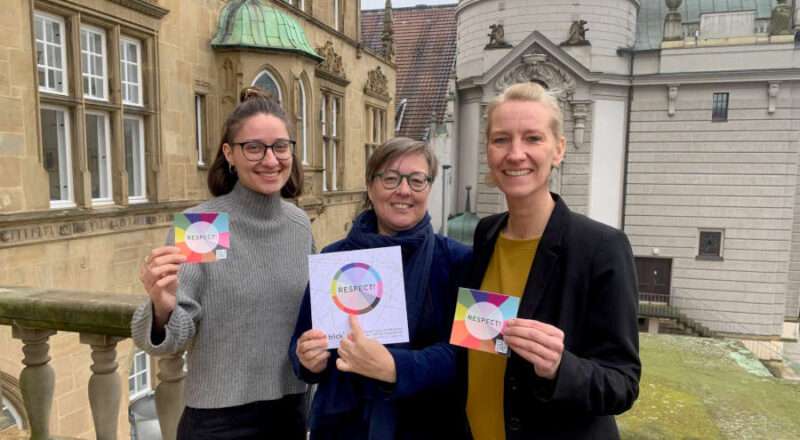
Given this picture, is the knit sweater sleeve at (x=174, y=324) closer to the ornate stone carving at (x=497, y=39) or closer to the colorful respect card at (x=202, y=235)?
the colorful respect card at (x=202, y=235)

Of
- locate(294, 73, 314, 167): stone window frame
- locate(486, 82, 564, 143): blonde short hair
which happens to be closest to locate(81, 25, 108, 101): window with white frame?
locate(294, 73, 314, 167): stone window frame

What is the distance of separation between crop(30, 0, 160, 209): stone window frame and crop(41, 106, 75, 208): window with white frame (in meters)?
0.03

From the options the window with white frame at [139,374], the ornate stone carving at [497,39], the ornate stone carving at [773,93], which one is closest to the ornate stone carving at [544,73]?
the ornate stone carving at [497,39]

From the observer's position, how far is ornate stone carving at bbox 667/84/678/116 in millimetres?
22953

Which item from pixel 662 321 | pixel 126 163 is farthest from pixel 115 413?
pixel 662 321

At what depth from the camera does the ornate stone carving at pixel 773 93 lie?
21797mm

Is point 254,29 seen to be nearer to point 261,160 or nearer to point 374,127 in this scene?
point 261,160

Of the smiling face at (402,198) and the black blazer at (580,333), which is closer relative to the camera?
the black blazer at (580,333)

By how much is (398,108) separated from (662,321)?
15632 millimetres

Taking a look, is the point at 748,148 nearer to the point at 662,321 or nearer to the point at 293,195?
the point at 662,321

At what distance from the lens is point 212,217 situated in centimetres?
213

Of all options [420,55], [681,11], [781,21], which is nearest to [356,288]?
[781,21]

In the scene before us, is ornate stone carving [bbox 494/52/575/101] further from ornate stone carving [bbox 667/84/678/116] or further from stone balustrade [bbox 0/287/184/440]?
stone balustrade [bbox 0/287/184/440]

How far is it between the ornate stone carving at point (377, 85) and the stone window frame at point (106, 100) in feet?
32.2
